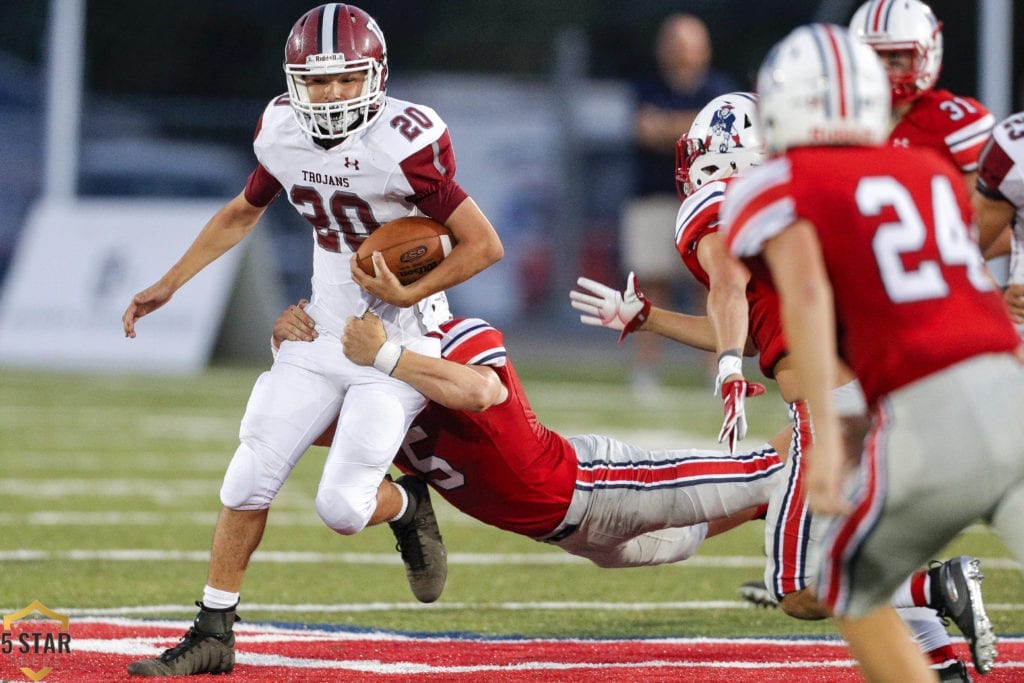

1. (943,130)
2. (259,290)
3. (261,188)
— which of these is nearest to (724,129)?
(943,130)

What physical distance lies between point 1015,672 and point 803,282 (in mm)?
1471

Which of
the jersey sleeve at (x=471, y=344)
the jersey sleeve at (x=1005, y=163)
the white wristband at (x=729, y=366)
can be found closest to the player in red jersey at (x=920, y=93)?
the jersey sleeve at (x=1005, y=163)

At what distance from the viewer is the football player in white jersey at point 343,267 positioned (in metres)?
3.94

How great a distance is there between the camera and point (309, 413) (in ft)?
13.2

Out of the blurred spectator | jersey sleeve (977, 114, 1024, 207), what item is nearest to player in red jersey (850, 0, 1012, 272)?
jersey sleeve (977, 114, 1024, 207)

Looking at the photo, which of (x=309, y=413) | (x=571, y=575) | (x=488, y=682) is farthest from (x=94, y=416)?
(x=488, y=682)

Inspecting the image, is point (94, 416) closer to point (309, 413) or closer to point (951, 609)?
point (309, 413)

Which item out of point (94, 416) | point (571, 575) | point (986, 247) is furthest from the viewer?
point (94, 416)

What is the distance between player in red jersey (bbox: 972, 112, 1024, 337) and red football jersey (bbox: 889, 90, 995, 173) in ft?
0.49

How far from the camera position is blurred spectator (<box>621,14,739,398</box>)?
31.0 feet

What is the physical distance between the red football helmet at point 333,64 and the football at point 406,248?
26 centimetres

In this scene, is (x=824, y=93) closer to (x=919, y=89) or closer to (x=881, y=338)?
(x=881, y=338)

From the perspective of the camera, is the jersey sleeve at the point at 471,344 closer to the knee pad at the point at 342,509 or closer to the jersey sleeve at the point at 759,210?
the knee pad at the point at 342,509

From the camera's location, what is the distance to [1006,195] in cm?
438
